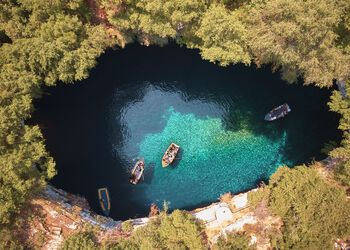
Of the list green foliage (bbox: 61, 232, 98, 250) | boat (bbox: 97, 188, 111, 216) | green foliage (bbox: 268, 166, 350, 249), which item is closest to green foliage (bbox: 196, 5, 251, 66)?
green foliage (bbox: 268, 166, 350, 249)

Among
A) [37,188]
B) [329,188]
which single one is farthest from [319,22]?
[37,188]

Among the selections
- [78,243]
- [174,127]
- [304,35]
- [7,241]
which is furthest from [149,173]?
[304,35]

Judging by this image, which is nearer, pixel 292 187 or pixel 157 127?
pixel 292 187

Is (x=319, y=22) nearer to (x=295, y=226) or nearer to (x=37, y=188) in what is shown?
(x=295, y=226)

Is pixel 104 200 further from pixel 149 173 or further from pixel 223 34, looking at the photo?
pixel 223 34

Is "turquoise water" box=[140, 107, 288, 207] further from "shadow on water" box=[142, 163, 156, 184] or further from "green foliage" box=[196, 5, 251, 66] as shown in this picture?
"green foliage" box=[196, 5, 251, 66]

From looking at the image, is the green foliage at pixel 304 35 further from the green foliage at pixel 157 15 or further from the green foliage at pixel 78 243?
the green foliage at pixel 78 243
